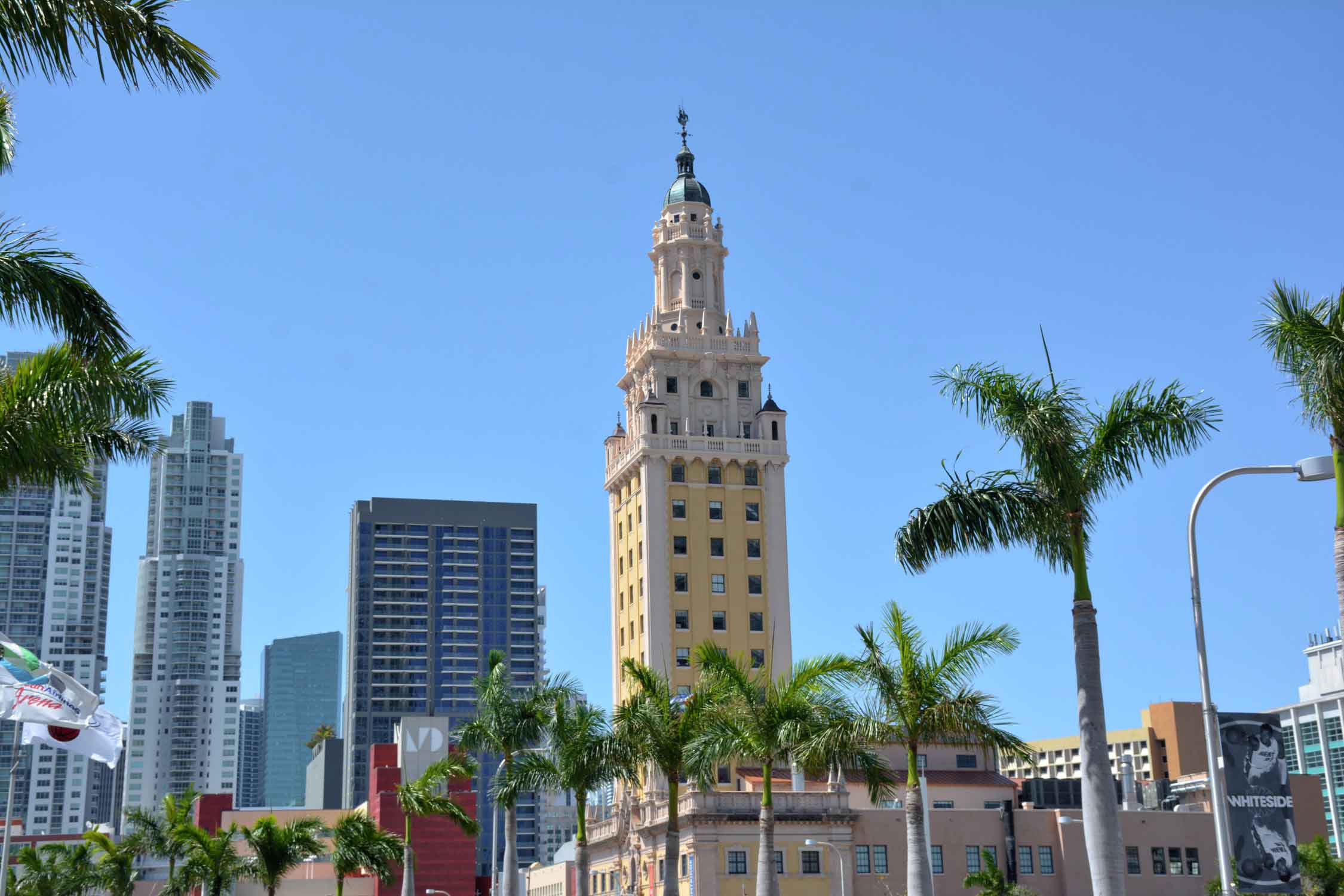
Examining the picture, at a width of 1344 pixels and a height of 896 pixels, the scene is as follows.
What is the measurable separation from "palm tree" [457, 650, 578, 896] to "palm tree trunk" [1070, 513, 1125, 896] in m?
26.7

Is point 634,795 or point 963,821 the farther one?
point 634,795

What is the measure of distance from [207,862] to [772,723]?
34.9 metres

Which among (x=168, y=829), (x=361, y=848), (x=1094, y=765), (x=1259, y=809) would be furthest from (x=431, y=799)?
(x=1259, y=809)

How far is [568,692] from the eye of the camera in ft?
173

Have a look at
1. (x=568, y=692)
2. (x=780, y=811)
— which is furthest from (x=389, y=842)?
(x=780, y=811)

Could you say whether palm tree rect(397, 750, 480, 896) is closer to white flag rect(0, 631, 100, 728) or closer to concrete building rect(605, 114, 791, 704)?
white flag rect(0, 631, 100, 728)

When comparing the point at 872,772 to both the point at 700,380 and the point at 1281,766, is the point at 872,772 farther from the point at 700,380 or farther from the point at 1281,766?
the point at 700,380

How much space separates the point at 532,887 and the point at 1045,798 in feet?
178

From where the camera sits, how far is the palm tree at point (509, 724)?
53312mm

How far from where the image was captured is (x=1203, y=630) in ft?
97.8

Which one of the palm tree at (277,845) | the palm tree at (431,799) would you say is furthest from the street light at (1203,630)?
the palm tree at (277,845)

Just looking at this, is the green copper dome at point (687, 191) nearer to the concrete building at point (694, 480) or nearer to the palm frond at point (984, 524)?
the concrete building at point (694, 480)

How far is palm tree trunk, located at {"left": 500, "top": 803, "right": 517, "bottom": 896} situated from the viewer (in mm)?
52844

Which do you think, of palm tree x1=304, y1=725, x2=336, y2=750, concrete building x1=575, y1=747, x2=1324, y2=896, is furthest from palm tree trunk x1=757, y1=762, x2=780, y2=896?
palm tree x1=304, y1=725, x2=336, y2=750
